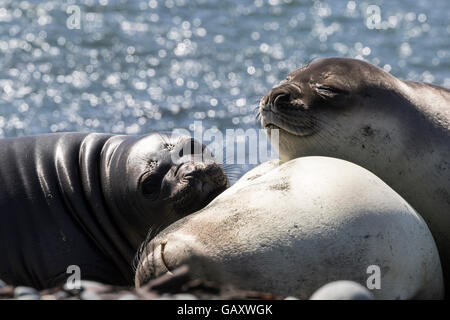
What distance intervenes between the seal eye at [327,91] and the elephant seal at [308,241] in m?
0.65

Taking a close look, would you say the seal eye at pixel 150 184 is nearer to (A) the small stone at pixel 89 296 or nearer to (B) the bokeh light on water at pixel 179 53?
(A) the small stone at pixel 89 296

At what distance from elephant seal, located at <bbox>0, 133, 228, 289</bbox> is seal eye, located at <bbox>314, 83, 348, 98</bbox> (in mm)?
852

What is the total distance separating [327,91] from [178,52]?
357 inches

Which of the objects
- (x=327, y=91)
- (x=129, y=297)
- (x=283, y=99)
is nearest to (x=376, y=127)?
(x=327, y=91)

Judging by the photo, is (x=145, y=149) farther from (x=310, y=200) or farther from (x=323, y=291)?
(x=323, y=291)

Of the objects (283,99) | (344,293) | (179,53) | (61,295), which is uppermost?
(283,99)

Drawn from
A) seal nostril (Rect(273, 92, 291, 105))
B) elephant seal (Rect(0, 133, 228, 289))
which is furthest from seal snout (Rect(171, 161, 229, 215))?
seal nostril (Rect(273, 92, 291, 105))

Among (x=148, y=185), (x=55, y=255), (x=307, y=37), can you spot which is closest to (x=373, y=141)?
(x=148, y=185)

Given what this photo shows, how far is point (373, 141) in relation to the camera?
5172 millimetres

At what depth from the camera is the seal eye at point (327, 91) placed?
17.3 feet

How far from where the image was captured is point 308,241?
4398 mm

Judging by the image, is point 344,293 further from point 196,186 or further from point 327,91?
point 196,186

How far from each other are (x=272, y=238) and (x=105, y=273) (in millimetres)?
1759

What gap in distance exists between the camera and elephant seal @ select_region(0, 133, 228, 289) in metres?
5.82
